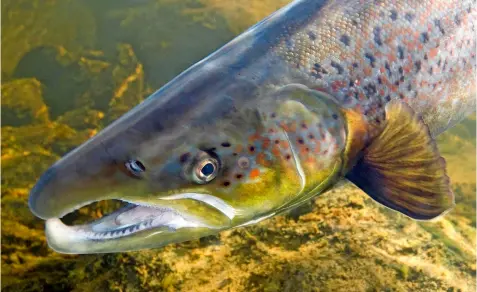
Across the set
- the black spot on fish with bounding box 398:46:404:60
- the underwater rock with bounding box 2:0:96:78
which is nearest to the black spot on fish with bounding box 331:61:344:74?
the black spot on fish with bounding box 398:46:404:60

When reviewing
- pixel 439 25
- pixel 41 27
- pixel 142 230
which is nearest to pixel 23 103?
pixel 41 27

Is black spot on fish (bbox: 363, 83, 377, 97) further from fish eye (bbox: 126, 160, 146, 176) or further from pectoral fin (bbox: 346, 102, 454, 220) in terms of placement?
fish eye (bbox: 126, 160, 146, 176)

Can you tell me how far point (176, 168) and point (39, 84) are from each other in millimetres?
5874

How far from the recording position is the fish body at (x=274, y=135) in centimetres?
145

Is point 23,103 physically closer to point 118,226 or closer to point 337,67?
point 118,226

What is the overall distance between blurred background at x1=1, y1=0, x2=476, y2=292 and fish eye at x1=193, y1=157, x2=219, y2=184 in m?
1.03

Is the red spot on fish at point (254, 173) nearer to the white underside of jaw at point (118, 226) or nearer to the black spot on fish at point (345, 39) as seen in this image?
the white underside of jaw at point (118, 226)

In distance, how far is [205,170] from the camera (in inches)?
58.7

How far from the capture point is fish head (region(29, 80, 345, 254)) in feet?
4.67

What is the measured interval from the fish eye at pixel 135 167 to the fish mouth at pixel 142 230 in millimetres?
168

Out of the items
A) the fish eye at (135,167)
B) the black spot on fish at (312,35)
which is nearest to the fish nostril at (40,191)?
the fish eye at (135,167)

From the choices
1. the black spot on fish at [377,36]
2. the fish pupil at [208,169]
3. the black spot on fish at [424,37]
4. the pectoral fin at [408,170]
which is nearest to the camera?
the fish pupil at [208,169]

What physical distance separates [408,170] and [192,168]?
98 centimetres

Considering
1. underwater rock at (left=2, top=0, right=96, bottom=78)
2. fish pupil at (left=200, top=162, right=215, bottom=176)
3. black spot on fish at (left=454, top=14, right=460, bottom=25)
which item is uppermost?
black spot on fish at (left=454, top=14, right=460, bottom=25)
